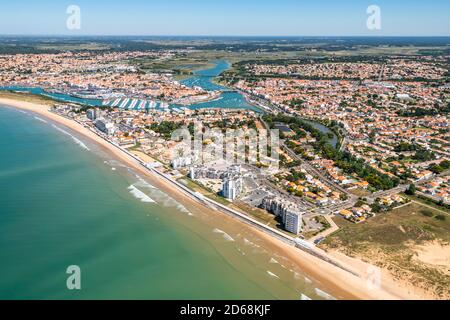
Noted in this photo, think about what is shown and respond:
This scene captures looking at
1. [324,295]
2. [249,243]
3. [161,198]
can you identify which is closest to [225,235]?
[249,243]

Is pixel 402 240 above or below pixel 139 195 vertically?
below

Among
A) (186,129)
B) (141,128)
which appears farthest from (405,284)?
(141,128)

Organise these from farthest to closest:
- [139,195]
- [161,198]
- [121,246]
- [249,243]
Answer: [139,195] < [161,198] < [249,243] < [121,246]

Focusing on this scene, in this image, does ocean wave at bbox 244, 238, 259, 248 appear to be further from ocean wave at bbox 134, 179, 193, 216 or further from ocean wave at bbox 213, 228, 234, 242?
ocean wave at bbox 134, 179, 193, 216
